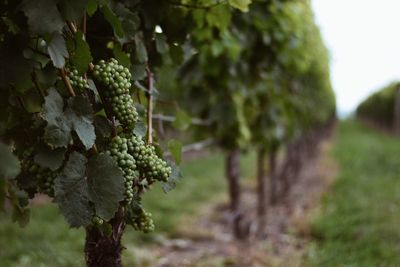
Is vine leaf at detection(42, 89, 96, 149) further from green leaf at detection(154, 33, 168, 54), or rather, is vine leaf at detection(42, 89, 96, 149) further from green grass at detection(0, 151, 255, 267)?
green grass at detection(0, 151, 255, 267)

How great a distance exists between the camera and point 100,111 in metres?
1.55

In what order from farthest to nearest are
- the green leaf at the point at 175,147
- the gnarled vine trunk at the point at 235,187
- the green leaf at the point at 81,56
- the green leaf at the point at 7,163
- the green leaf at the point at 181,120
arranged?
the gnarled vine trunk at the point at 235,187 → the green leaf at the point at 181,120 → the green leaf at the point at 175,147 → the green leaf at the point at 81,56 → the green leaf at the point at 7,163

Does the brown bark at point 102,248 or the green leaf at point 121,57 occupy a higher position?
the green leaf at point 121,57

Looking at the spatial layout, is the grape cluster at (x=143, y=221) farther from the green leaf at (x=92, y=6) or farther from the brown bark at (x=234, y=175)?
the brown bark at (x=234, y=175)

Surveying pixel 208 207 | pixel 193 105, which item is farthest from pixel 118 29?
pixel 208 207

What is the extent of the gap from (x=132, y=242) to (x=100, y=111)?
14.7 ft

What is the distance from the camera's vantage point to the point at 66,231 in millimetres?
6293

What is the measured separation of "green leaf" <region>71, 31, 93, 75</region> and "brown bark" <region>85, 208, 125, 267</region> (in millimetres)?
533

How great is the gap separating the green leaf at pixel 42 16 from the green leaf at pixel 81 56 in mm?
127

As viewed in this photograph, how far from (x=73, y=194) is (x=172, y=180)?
387mm

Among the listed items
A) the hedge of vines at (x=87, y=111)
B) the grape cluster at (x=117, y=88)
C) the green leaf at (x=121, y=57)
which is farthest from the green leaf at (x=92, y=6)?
the green leaf at (x=121, y=57)

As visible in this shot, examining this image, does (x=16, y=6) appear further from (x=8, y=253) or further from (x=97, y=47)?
(x=8, y=253)

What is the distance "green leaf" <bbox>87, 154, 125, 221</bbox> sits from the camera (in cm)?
134

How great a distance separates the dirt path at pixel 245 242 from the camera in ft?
15.5
